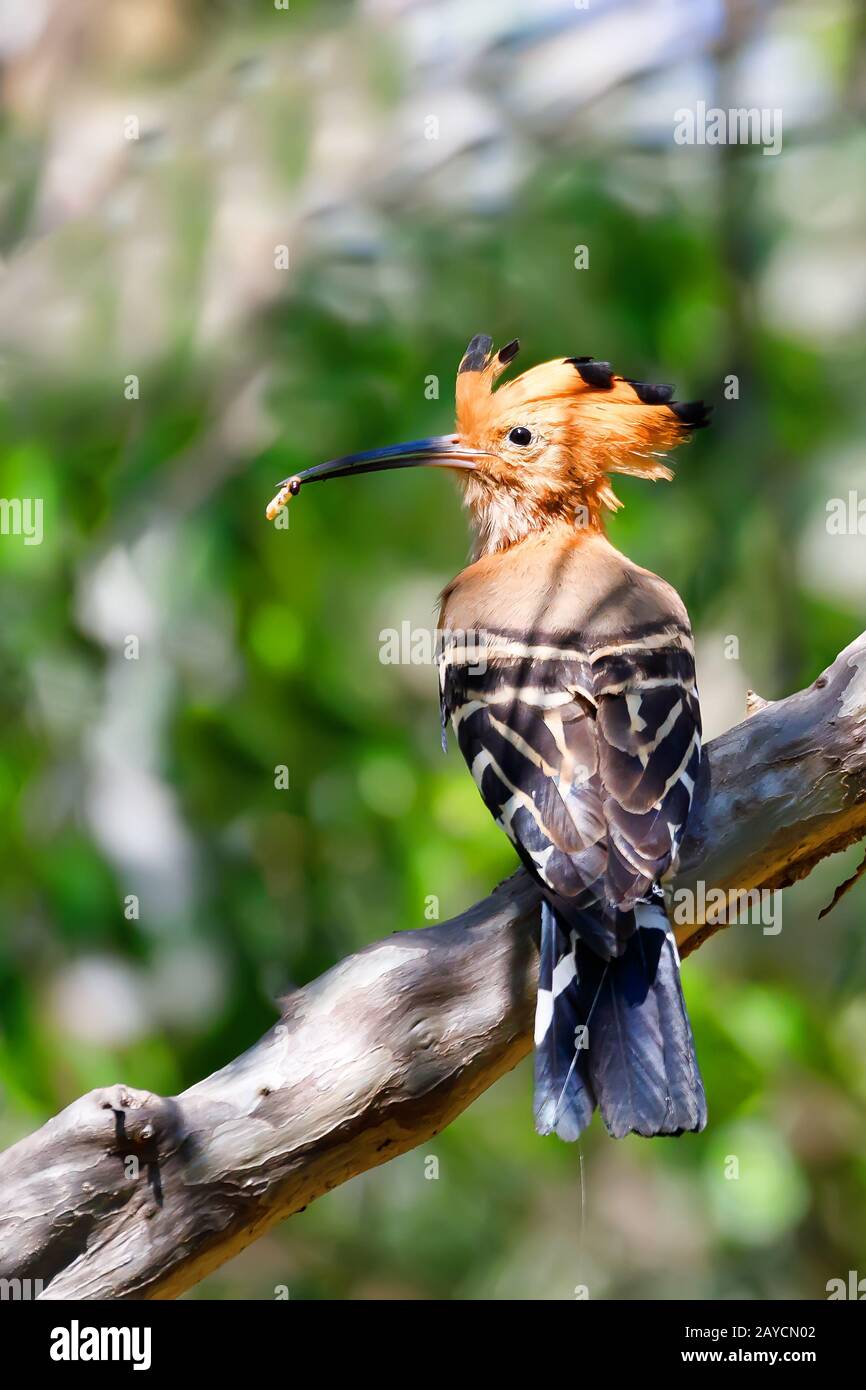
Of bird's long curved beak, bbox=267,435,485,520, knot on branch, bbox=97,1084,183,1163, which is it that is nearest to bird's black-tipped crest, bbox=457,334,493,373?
bird's long curved beak, bbox=267,435,485,520

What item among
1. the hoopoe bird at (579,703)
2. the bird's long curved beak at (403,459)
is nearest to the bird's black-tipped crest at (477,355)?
the hoopoe bird at (579,703)

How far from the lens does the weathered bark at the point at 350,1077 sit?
1.98m

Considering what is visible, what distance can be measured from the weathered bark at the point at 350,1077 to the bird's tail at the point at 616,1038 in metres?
0.10

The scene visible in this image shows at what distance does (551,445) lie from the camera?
308 cm

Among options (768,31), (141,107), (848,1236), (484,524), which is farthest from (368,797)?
(768,31)

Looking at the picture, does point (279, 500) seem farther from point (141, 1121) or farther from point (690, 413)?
point (141, 1121)

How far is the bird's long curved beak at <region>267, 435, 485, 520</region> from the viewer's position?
10.3 feet

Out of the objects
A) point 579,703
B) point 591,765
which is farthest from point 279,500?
point 591,765

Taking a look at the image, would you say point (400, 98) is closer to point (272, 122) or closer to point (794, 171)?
point (272, 122)

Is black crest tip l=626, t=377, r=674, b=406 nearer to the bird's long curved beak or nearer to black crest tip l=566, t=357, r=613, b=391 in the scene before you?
black crest tip l=566, t=357, r=613, b=391

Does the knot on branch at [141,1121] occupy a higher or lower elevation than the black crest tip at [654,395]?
lower

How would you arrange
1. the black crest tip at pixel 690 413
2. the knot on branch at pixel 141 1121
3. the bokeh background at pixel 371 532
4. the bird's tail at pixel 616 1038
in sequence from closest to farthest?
the knot on branch at pixel 141 1121
the bird's tail at pixel 616 1038
the black crest tip at pixel 690 413
the bokeh background at pixel 371 532

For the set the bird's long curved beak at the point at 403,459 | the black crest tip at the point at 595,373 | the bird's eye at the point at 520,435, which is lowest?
the bird's long curved beak at the point at 403,459

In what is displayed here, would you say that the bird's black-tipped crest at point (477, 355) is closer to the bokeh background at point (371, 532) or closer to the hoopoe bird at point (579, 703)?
the hoopoe bird at point (579, 703)
